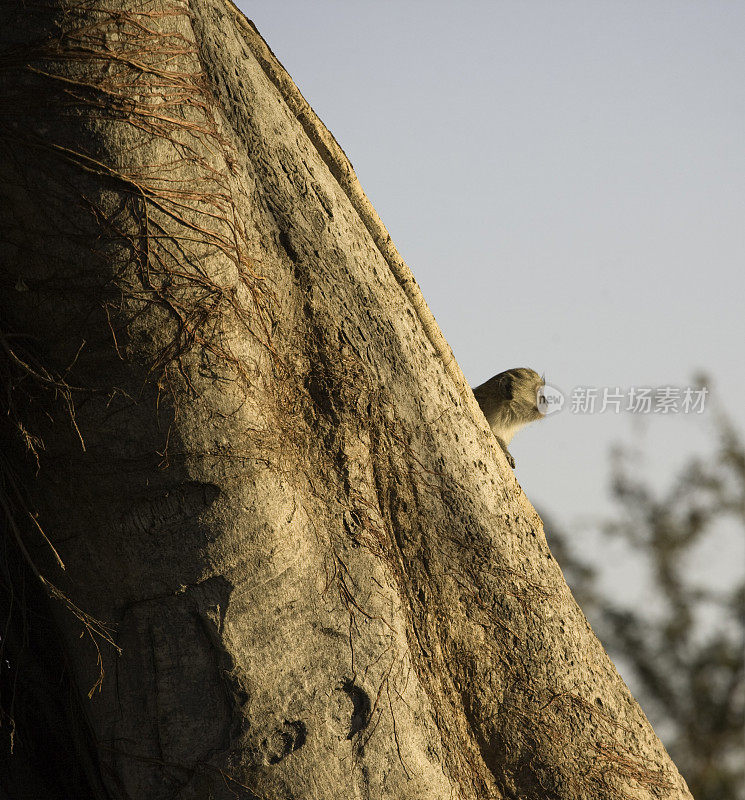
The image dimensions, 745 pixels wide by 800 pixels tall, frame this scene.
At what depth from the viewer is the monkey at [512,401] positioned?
5.64 meters

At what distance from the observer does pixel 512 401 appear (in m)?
5.64

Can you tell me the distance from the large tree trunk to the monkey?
2.36m

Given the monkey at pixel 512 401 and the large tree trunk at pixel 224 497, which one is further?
the monkey at pixel 512 401

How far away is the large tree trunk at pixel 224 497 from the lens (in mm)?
2770

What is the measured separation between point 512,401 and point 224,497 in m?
3.16

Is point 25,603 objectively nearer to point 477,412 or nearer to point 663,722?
point 477,412

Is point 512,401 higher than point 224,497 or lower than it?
higher

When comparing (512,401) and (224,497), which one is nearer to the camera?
(224,497)

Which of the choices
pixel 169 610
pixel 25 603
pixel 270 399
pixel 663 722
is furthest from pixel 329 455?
pixel 663 722

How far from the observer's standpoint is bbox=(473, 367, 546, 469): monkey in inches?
222

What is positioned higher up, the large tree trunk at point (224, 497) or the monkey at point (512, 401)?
the monkey at point (512, 401)

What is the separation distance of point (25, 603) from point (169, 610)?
2.72 ft

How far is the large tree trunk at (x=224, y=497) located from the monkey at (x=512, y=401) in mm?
2357

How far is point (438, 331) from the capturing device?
3791 mm
